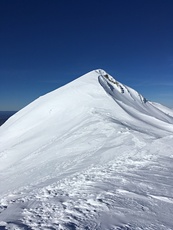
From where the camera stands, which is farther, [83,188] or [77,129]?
[77,129]

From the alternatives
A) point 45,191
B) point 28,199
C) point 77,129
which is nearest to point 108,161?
point 45,191

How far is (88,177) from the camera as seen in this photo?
227 inches

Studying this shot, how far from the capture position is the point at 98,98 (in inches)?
695

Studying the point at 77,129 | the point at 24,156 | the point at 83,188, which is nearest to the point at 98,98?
the point at 77,129

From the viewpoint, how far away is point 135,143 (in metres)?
8.62

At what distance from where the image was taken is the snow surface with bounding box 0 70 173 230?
147 inches

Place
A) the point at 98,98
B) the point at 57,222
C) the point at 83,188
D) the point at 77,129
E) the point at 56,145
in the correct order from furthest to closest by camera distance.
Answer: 1. the point at 98,98
2. the point at 77,129
3. the point at 56,145
4. the point at 83,188
5. the point at 57,222

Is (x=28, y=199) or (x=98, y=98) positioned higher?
(x=98, y=98)

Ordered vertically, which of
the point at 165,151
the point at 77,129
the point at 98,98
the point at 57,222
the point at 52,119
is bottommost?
the point at 57,222

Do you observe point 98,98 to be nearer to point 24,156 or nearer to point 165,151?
point 24,156

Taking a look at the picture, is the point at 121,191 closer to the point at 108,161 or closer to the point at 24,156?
the point at 108,161

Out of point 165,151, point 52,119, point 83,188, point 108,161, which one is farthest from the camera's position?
point 52,119

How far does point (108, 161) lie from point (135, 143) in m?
1.94

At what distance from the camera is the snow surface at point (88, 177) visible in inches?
147
